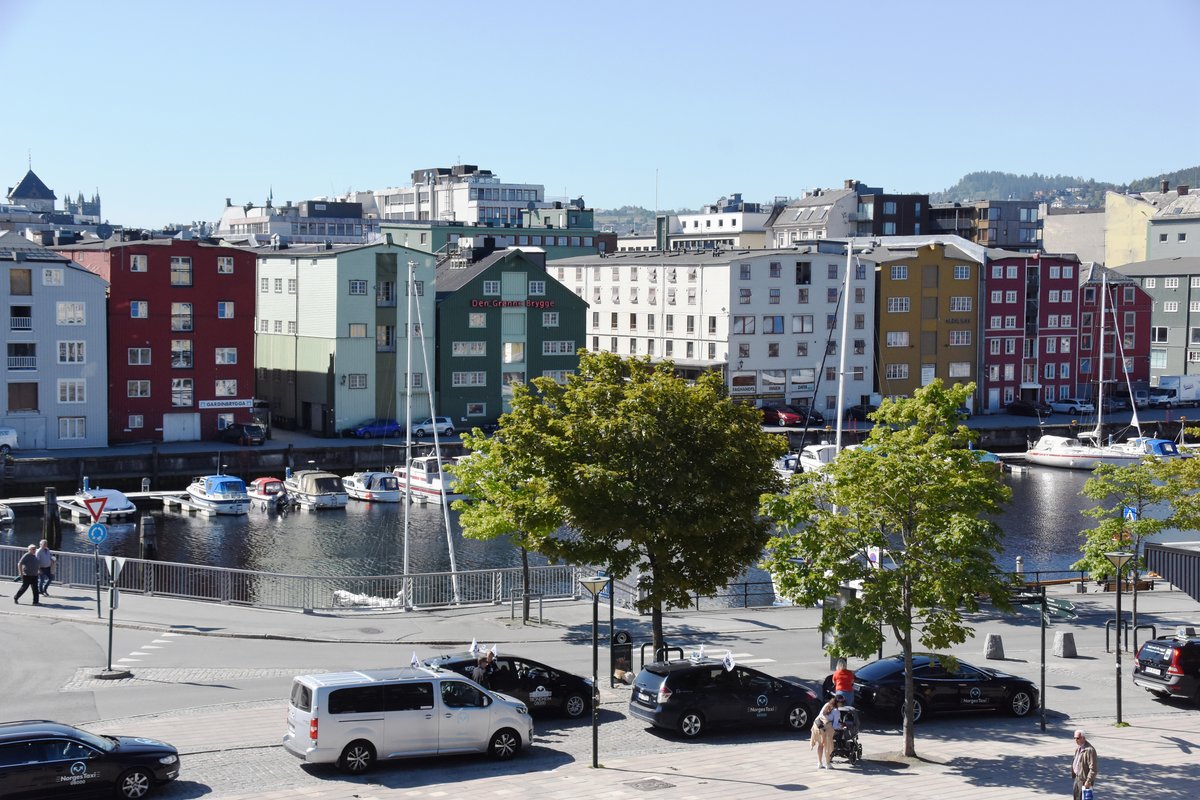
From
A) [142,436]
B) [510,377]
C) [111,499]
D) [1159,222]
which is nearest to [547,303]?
[510,377]

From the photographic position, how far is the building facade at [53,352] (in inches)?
3007

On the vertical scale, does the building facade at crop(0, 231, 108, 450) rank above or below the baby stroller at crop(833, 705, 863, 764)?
above

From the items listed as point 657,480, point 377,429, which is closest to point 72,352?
point 377,429

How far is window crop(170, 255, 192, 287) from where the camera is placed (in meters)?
81.9

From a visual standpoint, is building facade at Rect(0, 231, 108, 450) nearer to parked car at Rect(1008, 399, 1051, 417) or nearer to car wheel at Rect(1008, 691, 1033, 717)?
car wheel at Rect(1008, 691, 1033, 717)

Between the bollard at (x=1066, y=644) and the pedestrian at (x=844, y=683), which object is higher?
the pedestrian at (x=844, y=683)

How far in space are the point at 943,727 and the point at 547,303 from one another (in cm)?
6905

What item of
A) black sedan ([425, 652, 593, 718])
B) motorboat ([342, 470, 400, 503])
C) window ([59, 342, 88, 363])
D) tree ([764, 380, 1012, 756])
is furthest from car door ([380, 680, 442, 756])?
window ([59, 342, 88, 363])

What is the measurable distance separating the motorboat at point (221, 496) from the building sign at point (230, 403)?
12.4 metres

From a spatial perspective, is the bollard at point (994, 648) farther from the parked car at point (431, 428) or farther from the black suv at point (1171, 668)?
the parked car at point (431, 428)

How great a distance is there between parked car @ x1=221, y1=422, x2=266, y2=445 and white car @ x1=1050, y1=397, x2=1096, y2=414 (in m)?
60.3

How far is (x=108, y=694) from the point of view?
26953mm

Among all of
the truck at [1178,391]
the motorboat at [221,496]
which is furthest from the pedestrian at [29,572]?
the truck at [1178,391]

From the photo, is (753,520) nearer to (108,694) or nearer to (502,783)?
(502,783)
